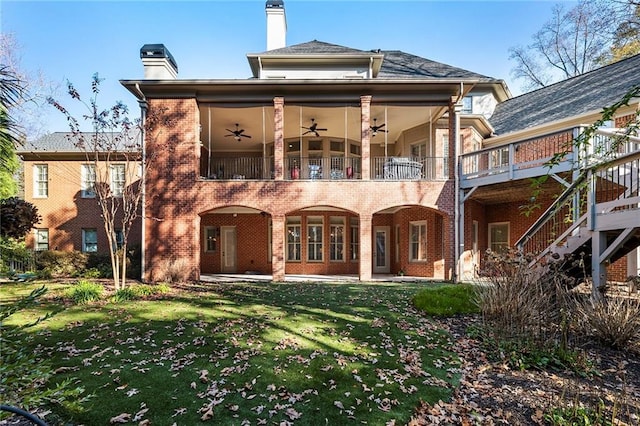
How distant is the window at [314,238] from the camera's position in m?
16.2

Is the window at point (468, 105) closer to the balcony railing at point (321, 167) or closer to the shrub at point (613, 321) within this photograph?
the balcony railing at point (321, 167)

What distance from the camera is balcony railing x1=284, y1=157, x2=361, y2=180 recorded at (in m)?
15.6

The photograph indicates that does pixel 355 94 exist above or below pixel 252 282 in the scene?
above

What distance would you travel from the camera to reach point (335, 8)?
35.6 ft

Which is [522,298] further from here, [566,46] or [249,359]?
[566,46]

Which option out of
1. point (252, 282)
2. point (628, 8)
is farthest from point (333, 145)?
point (628, 8)

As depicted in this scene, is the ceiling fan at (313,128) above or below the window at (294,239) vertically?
above

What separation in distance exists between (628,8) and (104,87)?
988 inches

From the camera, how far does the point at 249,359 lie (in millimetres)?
5090

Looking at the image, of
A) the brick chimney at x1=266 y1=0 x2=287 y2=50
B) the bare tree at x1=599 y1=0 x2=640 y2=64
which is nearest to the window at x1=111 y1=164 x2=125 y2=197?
the brick chimney at x1=266 y1=0 x2=287 y2=50

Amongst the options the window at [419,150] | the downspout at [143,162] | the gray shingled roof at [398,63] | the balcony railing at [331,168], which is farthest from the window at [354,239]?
the downspout at [143,162]

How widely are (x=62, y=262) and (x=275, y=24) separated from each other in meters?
14.8

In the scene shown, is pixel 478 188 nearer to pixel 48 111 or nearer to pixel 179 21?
pixel 179 21

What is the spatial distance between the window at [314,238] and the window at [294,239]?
1.41 feet
